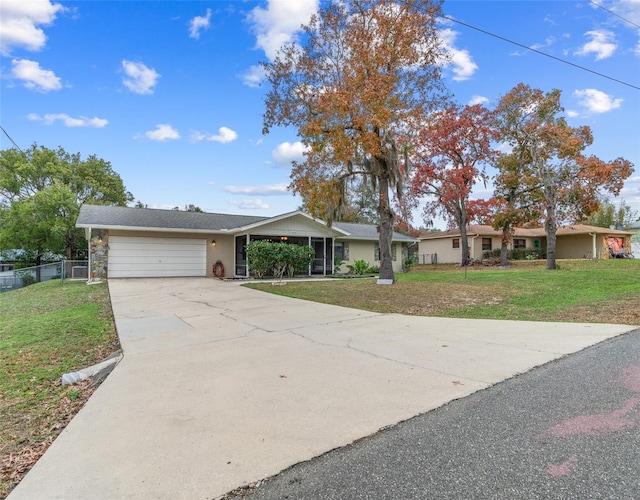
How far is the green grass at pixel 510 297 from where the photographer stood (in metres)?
7.63

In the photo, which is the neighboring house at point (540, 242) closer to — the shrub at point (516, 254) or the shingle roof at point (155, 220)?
the shrub at point (516, 254)

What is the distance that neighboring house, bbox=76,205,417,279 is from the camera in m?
15.6

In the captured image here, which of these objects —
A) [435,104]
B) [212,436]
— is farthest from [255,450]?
[435,104]

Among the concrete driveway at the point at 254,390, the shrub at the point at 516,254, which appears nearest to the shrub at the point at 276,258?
the concrete driveway at the point at 254,390

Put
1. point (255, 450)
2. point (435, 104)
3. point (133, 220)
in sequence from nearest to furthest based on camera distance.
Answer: point (255, 450) < point (435, 104) < point (133, 220)

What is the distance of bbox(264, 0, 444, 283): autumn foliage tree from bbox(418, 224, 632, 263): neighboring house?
55.6ft

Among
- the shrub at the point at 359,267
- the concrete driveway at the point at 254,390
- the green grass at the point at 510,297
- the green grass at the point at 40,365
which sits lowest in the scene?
the green grass at the point at 40,365

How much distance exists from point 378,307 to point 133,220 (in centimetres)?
1272

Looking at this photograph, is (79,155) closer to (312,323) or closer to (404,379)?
(312,323)

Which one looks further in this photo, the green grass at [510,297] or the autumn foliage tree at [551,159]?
the autumn foliage tree at [551,159]

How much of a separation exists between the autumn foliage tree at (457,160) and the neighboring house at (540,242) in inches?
190

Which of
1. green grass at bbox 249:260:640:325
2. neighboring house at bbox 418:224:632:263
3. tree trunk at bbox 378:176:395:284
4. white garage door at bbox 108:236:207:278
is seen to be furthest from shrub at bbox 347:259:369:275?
neighboring house at bbox 418:224:632:263

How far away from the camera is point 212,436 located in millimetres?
→ 2502

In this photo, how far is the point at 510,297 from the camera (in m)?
9.89
